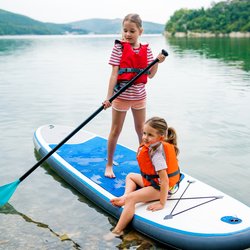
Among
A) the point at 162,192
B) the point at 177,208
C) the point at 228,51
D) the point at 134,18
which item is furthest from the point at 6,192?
the point at 228,51

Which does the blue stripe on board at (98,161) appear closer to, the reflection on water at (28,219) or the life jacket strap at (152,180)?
the life jacket strap at (152,180)

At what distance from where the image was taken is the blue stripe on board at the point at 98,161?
16.5ft

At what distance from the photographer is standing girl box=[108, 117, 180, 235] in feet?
13.8

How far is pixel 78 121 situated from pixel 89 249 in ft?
17.7

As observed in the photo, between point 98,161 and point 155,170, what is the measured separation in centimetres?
160

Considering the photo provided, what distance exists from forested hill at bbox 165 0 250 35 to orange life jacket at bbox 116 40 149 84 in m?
102

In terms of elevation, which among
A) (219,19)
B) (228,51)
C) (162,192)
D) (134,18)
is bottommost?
(228,51)

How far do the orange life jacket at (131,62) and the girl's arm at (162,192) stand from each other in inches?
48.8

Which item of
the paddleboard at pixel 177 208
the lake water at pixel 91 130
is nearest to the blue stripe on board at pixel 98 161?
the paddleboard at pixel 177 208

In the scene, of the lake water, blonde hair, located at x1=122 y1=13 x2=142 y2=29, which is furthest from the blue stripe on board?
blonde hair, located at x1=122 y1=13 x2=142 y2=29

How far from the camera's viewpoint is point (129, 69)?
489 cm

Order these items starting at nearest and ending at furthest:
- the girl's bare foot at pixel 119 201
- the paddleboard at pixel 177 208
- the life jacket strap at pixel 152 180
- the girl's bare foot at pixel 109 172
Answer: the paddleboard at pixel 177 208
the life jacket strap at pixel 152 180
the girl's bare foot at pixel 119 201
the girl's bare foot at pixel 109 172

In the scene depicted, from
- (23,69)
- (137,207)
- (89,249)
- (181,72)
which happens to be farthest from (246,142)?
(23,69)

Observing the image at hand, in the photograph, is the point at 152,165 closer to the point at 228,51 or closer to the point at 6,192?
the point at 6,192
